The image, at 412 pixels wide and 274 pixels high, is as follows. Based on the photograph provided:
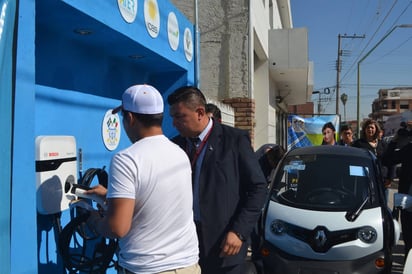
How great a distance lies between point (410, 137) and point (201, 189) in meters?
3.33

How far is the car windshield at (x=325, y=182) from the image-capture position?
14.0 ft

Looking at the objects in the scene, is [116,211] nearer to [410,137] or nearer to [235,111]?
[410,137]

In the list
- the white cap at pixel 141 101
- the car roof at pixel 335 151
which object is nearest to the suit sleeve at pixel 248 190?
the white cap at pixel 141 101

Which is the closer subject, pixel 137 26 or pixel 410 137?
pixel 137 26

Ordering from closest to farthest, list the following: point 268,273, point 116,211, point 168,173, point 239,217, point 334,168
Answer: point 116,211 → point 168,173 → point 239,217 → point 268,273 → point 334,168

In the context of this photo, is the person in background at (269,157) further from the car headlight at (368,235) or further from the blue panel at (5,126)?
the blue panel at (5,126)

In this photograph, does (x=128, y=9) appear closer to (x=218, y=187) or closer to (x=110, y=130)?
(x=110, y=130)

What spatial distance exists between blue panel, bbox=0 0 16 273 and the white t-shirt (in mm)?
587

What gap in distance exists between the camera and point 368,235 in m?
3.91

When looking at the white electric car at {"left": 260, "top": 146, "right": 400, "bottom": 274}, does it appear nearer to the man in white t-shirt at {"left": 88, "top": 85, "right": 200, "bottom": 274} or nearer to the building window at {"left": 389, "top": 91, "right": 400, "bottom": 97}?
the man in white t-shirt at {"left": 88, "top": 85, "right": 200, "bottom": 274}

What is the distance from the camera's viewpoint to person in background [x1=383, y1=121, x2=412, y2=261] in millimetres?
4438

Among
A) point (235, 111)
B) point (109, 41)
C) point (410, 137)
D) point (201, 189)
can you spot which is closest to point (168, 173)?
point (201, 189)

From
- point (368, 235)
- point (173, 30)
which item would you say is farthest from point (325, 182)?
point (173, 30)

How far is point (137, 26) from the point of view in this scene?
3.86 meters
